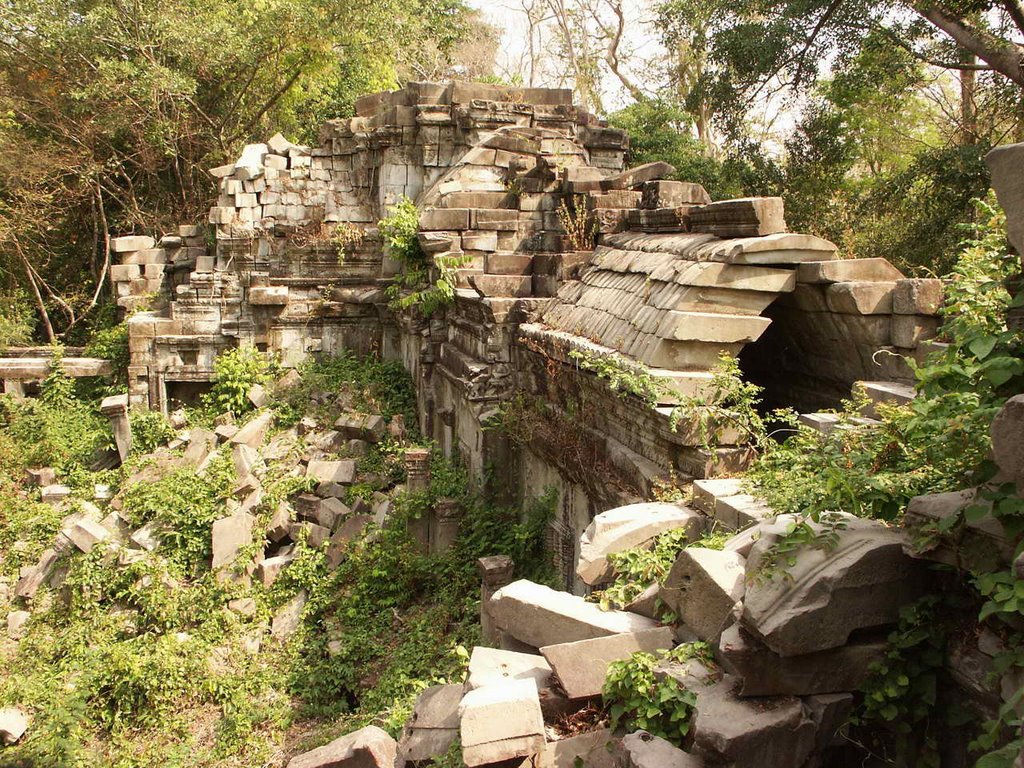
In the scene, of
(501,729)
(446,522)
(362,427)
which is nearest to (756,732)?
(501,729)

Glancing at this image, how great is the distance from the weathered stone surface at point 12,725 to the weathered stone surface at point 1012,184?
320 inches

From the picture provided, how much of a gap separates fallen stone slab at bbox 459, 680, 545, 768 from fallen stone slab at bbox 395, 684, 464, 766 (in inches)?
22.8

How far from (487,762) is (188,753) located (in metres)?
4.49

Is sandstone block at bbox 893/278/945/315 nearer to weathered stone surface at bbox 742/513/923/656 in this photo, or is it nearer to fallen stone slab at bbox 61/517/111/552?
weathered stone surface at bbox 742/513/923/656

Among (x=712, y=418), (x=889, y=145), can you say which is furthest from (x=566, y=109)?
(x=712, y=418)

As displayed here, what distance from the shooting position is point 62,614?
8.87 m

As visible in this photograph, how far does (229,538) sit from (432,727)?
5.52 metres

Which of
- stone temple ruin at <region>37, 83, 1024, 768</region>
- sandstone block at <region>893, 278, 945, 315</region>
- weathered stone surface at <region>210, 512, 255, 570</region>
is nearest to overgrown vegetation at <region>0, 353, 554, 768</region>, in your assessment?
weathered stone surface at <region>210, 512, 255, 570</region>

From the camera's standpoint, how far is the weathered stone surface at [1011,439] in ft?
8.40

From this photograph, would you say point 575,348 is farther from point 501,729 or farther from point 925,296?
point 501,729

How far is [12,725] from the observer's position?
22.9 ft

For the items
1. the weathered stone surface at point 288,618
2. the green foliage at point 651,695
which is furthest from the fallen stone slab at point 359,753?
the weathered stone surface at point 288,618

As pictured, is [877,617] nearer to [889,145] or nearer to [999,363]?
[999,363]

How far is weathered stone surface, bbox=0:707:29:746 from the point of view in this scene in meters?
6.93
